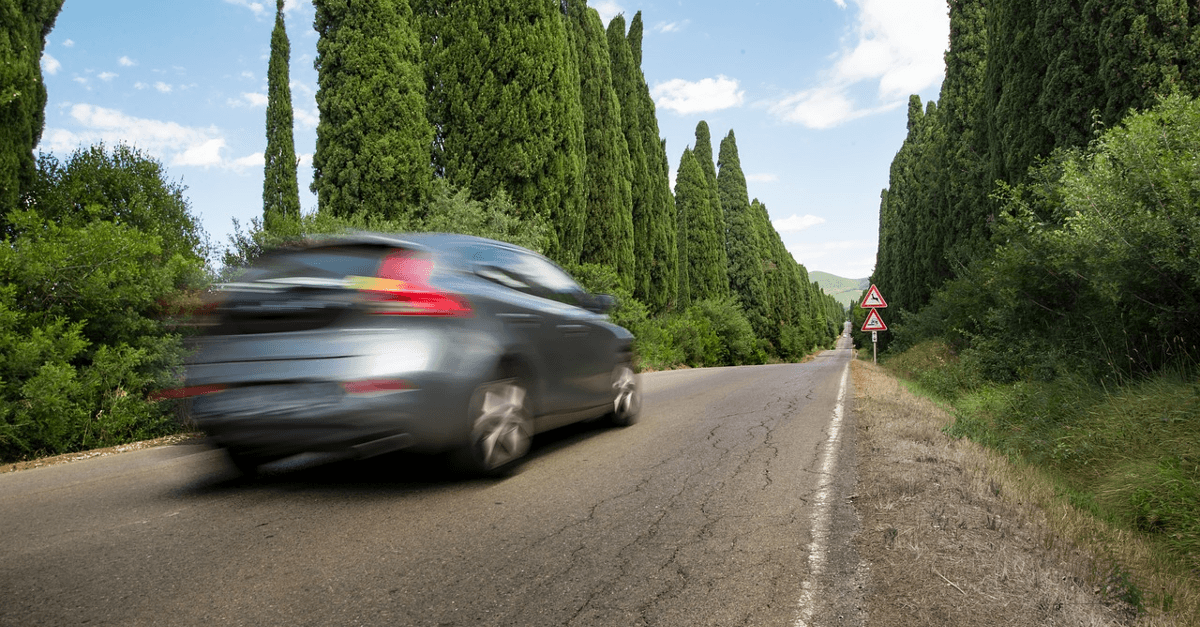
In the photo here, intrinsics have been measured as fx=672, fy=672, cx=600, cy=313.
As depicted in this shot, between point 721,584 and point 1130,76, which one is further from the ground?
point 1130,76

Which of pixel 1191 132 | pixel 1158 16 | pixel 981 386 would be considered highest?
pixel 1158 16

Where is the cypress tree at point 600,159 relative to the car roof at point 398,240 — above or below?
above

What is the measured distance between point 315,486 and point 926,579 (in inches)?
145

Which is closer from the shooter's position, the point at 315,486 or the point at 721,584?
the point at 721,584

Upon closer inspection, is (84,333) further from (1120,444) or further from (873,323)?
(873,323)

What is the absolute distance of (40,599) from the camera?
2758 mm

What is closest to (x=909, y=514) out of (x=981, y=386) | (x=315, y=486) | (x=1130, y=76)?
(x=315, y=486)

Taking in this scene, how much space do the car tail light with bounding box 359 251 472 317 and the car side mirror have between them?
6.92ft

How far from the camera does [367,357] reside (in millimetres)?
3998

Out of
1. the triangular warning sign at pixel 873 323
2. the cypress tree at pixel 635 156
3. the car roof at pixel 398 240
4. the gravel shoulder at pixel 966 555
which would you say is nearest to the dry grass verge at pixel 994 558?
the gravel shoulder at pixel 966 555

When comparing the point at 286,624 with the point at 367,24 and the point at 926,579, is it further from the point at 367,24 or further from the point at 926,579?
the point at 367,24

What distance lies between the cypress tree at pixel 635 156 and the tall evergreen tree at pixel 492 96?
A: 11.1 m

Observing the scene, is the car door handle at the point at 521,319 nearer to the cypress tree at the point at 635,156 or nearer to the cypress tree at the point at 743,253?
the cypress tree at the point at 635,156

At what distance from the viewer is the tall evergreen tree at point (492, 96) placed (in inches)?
707
